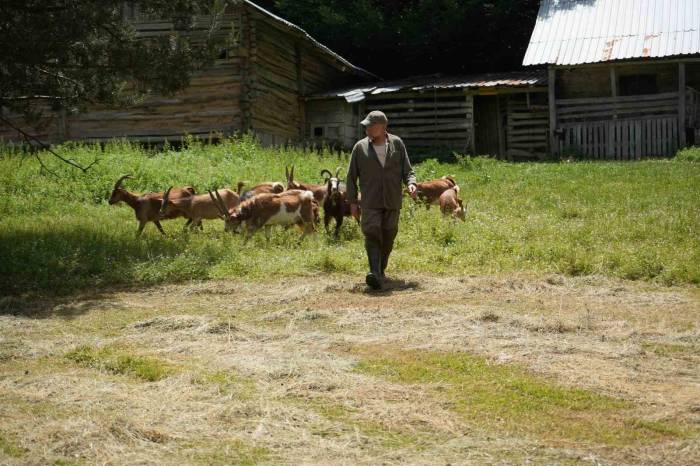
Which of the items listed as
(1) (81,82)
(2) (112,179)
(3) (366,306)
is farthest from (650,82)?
(3) (366,306)

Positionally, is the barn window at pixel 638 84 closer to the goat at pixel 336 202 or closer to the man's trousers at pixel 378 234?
the goat at pixel 336 202

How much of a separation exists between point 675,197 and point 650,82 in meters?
13.7

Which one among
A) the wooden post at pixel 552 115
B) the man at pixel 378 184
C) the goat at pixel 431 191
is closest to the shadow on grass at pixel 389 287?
the man at pixel 378 184

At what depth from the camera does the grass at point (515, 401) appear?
210 inches

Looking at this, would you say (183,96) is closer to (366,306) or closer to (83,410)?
(366,306)

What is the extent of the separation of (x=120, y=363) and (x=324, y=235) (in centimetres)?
734

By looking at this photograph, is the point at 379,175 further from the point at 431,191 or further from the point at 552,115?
the point at 552,115

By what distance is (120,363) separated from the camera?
7012 mm

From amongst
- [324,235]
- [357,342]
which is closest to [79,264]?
[324,235]

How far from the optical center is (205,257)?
12.2 meters

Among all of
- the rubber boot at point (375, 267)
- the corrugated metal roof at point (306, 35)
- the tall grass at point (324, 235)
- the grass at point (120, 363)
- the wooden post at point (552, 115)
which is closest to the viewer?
the grass at point (120, 363)

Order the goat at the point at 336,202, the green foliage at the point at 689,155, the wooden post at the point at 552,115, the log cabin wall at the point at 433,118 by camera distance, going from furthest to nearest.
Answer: the log cabin wall at the point at 433,118, the wooden post at the point at 552,115, the green foliage at the point at 689,155, the goat at the point at 336,202

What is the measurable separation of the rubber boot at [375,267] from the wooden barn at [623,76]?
1786 centimetres

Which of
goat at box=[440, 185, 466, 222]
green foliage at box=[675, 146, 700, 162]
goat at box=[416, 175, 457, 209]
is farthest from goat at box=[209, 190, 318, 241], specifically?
green foliage at box=[675, 146, 700, 162]
